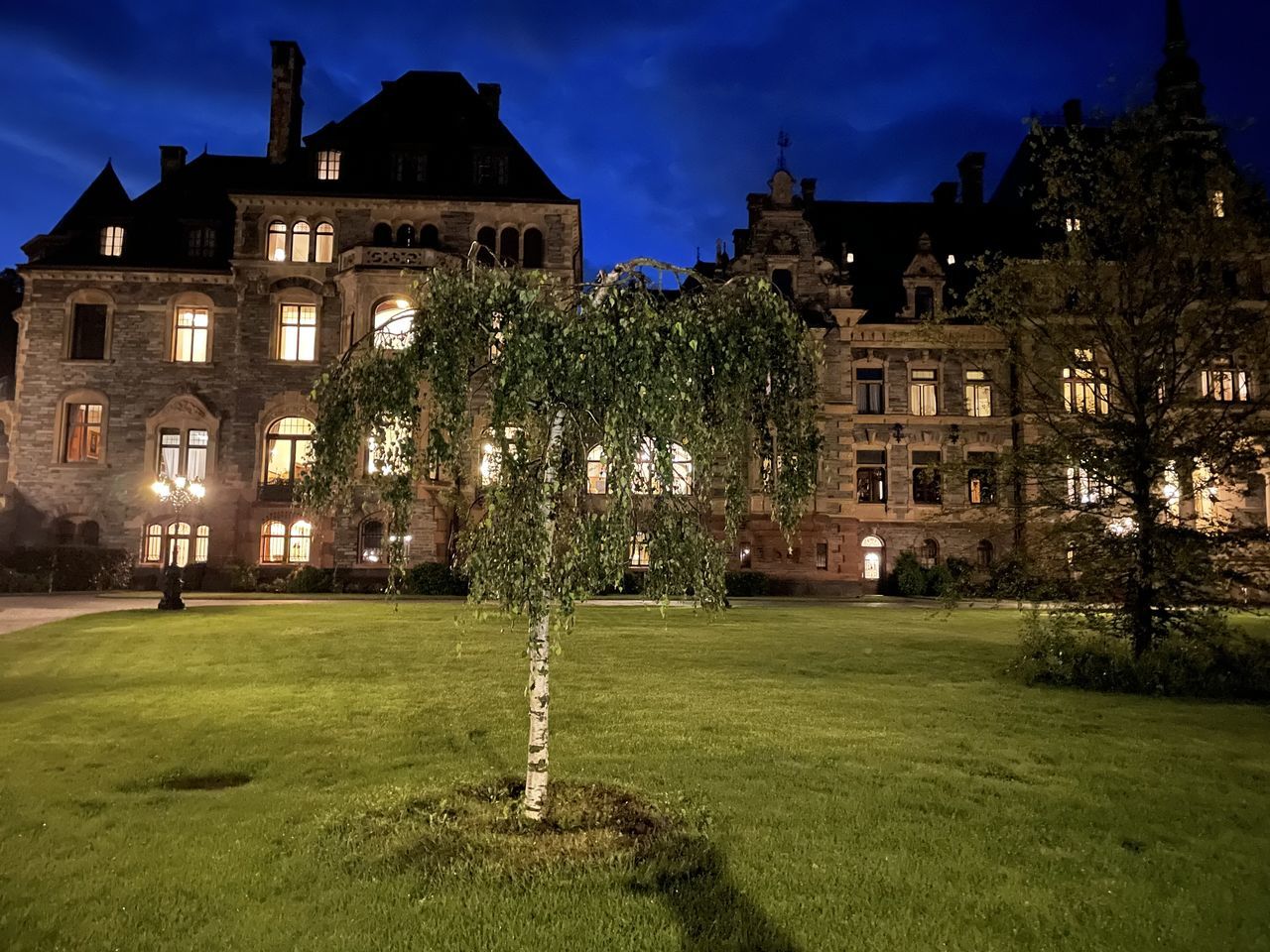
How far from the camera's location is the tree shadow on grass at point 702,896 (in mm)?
4902

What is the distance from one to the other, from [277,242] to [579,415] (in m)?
33.9

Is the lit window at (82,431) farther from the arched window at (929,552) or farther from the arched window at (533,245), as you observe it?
the arched window at (929,552)

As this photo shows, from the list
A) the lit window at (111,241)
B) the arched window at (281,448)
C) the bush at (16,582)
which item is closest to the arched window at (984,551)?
the arched window at (281,448)

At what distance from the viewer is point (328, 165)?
36.6 m

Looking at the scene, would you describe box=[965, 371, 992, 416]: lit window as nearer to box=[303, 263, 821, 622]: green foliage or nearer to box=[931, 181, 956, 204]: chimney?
box=[931, 181, 956, 204]: chimney

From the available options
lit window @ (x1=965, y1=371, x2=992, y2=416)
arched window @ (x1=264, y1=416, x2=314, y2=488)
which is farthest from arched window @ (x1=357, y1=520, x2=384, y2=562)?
lit window @ (x1=965, y1=371, x2=992, y2=416)

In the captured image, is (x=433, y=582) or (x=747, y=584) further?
(x=747, y=584)

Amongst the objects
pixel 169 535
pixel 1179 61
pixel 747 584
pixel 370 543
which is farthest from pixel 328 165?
pixel 1179 61

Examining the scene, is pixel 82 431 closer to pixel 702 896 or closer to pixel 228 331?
pixel 228 331

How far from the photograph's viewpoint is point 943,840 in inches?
257

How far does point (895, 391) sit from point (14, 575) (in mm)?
36695

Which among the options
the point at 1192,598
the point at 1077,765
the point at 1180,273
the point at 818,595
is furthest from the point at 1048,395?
the point at 818,595

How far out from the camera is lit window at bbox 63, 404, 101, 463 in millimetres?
36125

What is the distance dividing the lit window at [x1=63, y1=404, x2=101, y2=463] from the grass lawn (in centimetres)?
2545
